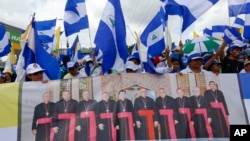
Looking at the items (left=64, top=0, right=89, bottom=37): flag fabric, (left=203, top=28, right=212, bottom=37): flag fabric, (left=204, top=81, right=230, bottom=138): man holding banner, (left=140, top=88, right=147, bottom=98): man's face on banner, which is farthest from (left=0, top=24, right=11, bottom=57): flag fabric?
(left=203, top=28, right=212, bottom=37): flag fabric

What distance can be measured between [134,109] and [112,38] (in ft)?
3.98

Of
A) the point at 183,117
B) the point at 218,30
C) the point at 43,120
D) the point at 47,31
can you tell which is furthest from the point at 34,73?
the point at 218,30

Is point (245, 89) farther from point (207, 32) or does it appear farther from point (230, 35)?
point (207, 32)

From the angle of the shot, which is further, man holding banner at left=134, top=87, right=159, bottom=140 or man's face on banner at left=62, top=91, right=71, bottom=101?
man's face on banner at left=62, top=91, right=71, bottom=101

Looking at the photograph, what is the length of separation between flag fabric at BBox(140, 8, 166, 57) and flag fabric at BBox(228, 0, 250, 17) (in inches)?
56.4

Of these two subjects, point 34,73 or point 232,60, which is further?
point 232,60

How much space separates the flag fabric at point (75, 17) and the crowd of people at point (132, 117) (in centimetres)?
207

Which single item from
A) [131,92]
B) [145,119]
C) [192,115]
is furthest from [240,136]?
[131,92]

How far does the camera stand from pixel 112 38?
5152 mm

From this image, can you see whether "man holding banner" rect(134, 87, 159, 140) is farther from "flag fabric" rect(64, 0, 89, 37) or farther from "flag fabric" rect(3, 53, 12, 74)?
"flag fabric" rect(3, 53, 12, 74)

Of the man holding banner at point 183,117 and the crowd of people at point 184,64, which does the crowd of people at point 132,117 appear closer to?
the man holding banner at point 183,117

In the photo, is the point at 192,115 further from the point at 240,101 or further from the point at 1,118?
the point at 1,118

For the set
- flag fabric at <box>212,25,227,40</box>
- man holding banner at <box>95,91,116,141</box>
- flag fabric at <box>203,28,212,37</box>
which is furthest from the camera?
flag fabric at <box>203,28,212,37</box>

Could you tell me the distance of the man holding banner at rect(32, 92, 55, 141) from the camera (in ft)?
14.3
